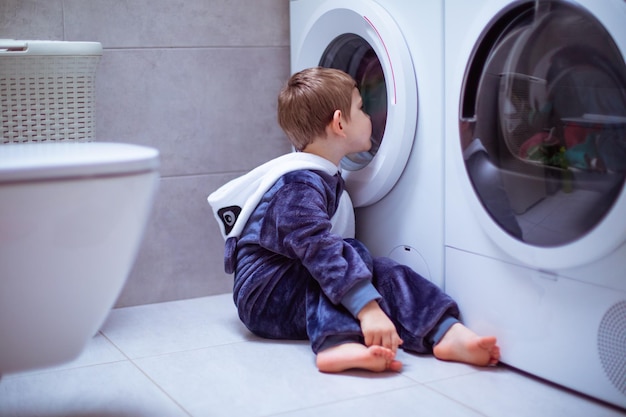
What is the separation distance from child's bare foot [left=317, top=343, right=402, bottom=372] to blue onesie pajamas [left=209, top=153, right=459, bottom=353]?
0.03m

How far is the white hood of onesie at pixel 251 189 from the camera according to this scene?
5.57ft

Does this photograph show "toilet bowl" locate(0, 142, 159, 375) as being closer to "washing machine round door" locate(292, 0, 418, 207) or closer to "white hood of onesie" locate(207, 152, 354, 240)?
"white hood of onesie" locate(207, 152, 354, 240)

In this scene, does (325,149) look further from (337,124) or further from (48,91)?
(48,91)

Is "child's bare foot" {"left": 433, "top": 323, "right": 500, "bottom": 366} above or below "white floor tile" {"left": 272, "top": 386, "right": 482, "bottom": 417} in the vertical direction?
above

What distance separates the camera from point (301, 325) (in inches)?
66.6

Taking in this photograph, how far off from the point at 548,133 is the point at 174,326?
3.13ft

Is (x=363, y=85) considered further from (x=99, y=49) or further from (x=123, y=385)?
(x=123, y=385)

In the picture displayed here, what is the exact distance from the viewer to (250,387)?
1.45 meters

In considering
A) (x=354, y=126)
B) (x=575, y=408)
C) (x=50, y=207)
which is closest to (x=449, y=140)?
(x=354, y=126)

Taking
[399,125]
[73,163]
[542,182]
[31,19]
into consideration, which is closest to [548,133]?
[542,182]

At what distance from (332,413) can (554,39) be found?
0.70 m

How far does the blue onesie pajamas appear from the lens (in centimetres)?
Result: 156

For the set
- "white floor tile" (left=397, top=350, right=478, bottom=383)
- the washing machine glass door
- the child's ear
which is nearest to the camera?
the washing machine glass door

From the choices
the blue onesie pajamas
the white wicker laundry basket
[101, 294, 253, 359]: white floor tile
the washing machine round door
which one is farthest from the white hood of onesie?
the white wicker laundry basket
